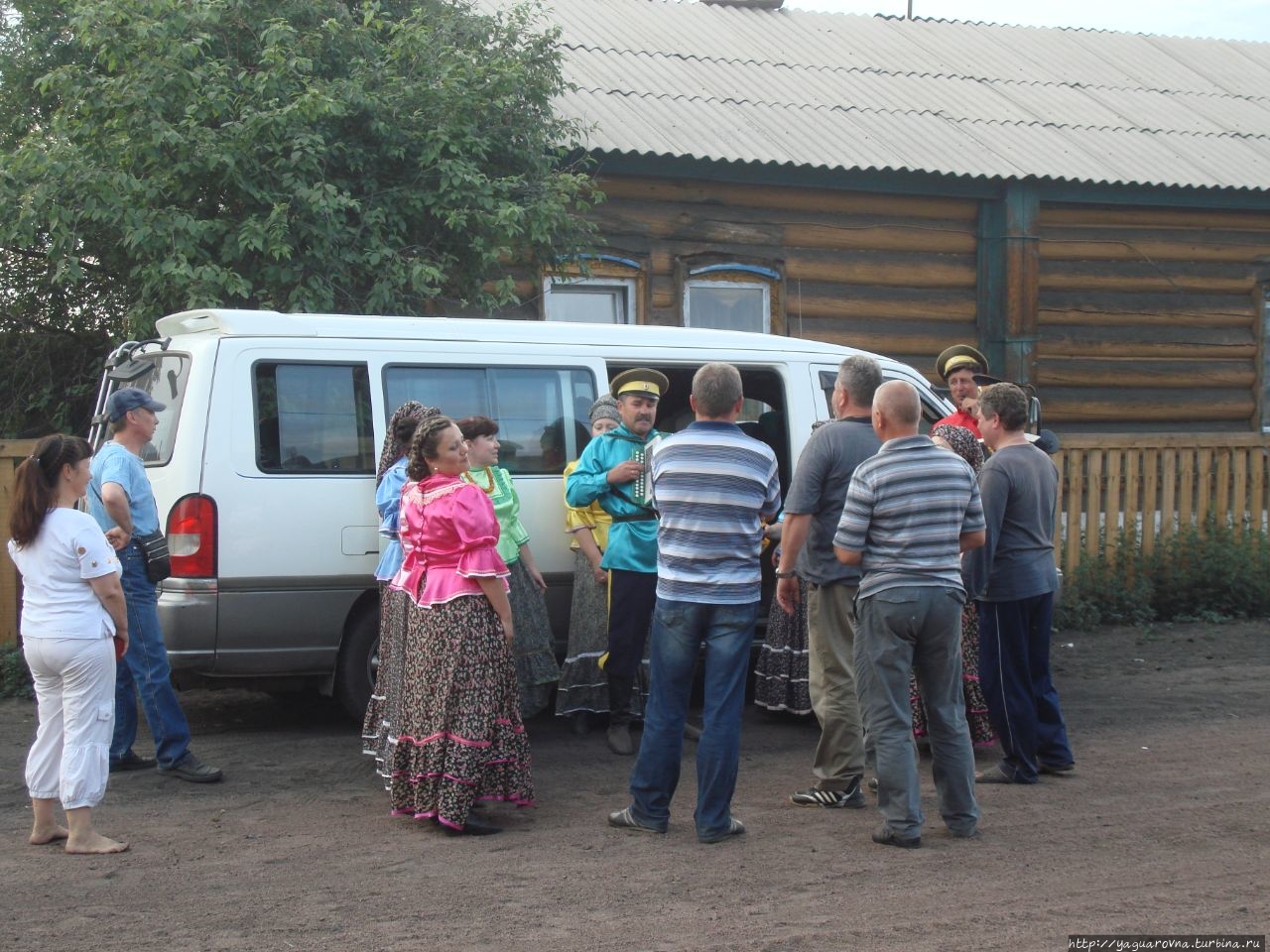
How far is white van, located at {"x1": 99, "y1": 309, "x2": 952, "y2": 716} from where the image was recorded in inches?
253

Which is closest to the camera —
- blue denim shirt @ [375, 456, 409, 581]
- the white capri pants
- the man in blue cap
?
the white capri pants

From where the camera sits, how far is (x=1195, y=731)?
7.54m

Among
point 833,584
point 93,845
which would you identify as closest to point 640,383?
point 833,584

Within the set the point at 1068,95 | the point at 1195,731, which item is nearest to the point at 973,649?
the point at 1195,731

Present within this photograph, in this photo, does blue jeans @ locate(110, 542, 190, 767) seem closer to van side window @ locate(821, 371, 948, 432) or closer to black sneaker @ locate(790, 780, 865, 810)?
black sneaker @ locate(790, 780, 865, 810)

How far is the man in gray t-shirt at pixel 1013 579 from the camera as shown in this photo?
6301 millimetres

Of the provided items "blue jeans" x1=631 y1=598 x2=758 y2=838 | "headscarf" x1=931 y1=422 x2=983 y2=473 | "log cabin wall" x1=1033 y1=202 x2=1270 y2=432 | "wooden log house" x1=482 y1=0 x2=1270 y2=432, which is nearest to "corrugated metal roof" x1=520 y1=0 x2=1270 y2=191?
"wooden log house" x1=482 y1=0 x2=1270 y2=432

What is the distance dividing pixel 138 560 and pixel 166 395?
0.98 metres

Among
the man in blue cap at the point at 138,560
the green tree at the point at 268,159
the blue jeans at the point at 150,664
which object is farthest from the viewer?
the green tree at the point at 268,159

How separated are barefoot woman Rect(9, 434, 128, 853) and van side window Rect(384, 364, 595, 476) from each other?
6.53 ft

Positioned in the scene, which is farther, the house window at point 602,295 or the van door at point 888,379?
the house window at point 602,295

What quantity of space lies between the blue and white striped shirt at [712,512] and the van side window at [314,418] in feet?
6.52

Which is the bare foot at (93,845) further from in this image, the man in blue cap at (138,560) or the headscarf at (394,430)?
Answer: the headscarf at (394,430)

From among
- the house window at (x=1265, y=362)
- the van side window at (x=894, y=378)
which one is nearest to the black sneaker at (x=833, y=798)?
the van side window at (x=894, y=378)
